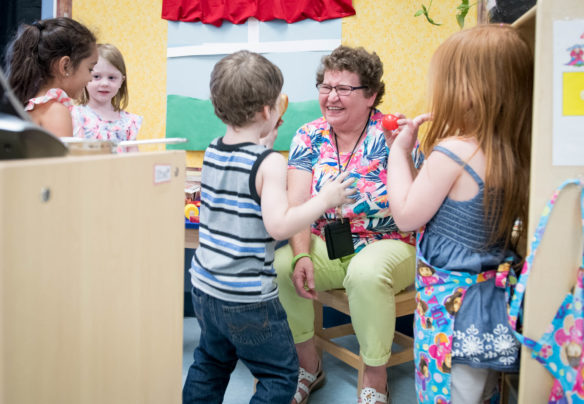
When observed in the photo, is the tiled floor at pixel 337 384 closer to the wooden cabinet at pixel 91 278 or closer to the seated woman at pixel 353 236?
the seated woman at pixel 353 236

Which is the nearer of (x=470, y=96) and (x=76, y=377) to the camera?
(x=76, y=377)

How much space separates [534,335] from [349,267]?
0.77 m

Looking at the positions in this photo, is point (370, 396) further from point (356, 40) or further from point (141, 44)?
point (141, 44)

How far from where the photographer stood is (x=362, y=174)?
2041mm

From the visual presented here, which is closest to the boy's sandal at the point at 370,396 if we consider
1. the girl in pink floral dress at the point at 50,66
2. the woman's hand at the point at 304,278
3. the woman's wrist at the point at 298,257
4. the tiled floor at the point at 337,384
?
the tiled floor at the point at 337,384

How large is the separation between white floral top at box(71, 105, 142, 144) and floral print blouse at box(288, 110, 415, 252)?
0.82 metres

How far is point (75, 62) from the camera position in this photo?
69.9 inches

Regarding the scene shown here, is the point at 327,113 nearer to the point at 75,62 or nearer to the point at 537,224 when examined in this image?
the point at 75,62

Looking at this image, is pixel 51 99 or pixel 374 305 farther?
Result: pixel 374 305

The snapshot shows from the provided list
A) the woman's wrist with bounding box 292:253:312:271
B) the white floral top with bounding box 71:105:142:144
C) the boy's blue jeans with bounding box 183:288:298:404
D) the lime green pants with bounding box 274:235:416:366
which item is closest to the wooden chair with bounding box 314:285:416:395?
the lime green pants with bounding box 274:235:416:366

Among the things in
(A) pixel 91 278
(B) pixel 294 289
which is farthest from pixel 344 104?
(A) pixel 91 278

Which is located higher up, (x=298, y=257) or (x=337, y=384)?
(x=298, y=257)

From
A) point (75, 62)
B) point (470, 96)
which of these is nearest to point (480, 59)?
point (470, 96)

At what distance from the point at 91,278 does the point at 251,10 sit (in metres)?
2.19
